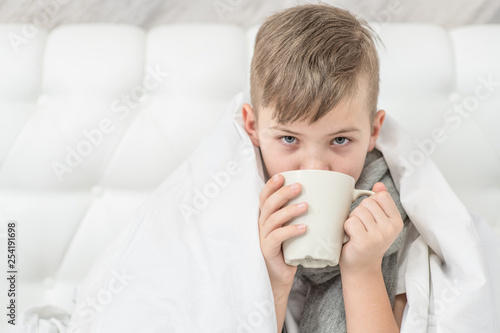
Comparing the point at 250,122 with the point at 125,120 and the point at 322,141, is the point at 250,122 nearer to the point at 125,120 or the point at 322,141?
the point at 322,141

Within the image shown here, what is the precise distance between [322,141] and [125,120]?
56cm

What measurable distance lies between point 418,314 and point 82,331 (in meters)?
0.56

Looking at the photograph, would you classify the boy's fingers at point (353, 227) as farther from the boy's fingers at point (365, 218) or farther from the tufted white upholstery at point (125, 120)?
the tufted white upholstery at point (125, 120)

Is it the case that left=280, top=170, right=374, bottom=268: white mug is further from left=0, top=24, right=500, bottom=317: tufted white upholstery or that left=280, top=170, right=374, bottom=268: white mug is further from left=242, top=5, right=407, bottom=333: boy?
left=0, top=24, right=500, bottom=317: tufted white upholstery

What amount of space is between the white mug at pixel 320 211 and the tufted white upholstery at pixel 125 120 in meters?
0.54

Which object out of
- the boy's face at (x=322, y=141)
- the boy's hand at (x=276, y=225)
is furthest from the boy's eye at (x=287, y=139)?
the boy's hand at (x=276, y=225)

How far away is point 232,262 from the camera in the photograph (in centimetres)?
85

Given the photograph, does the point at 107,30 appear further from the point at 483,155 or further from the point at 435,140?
the point at 483,155

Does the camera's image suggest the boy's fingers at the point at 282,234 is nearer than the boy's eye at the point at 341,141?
Yes

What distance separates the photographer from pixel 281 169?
2.88 ft

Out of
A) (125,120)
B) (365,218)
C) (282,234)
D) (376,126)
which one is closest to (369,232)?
(365,218)

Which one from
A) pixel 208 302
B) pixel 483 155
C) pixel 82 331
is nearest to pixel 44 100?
pixel 82 331

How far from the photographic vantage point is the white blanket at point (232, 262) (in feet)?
2.74

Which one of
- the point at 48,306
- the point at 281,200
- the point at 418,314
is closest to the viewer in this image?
the point at 281,200
